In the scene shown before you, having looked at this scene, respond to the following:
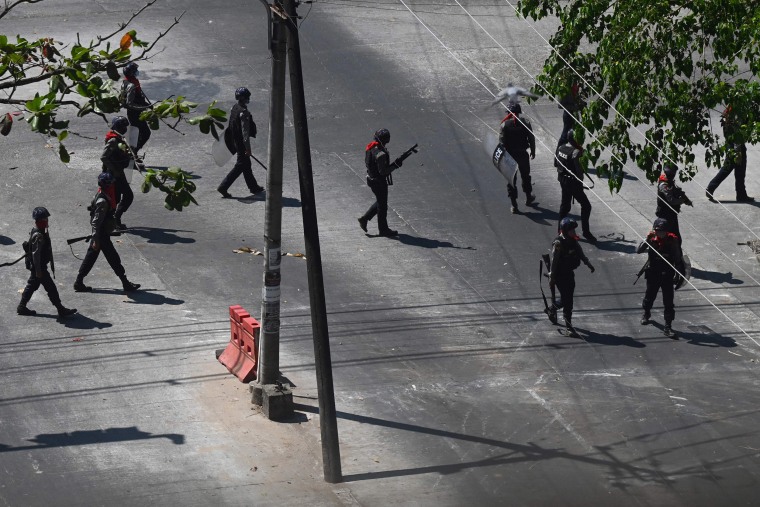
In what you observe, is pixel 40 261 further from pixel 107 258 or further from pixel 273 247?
pixel 273 247

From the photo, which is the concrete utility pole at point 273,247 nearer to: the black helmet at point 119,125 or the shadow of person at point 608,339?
the shadow of person at point 608,339

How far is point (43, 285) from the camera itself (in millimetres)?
15016

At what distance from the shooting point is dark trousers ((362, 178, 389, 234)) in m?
17.9

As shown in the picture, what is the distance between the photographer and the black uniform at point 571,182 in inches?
715

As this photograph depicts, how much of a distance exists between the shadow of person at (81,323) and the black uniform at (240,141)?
167 inches

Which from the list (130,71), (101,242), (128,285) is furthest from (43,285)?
(130,71)

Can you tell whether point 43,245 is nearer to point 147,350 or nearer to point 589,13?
point 147,350

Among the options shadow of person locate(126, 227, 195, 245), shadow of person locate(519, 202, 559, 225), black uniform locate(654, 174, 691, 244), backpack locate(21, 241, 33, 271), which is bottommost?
shadow of person locate(126, 227, 195, 245)

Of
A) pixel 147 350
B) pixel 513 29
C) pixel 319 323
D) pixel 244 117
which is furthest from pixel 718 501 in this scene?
pixel 513 29

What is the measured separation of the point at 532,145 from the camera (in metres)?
19.0

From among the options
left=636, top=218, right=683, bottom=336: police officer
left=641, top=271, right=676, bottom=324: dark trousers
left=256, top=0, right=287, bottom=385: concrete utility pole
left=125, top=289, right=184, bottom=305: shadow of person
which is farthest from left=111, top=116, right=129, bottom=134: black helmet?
left=641, top=271, right=676, bottom=324: dark trousers

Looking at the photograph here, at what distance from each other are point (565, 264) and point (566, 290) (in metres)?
0.33

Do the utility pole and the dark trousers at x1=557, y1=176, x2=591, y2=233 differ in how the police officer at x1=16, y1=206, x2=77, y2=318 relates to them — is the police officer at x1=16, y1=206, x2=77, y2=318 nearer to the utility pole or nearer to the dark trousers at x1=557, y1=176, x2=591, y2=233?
the utility pole

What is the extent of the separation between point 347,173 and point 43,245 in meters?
6.77
